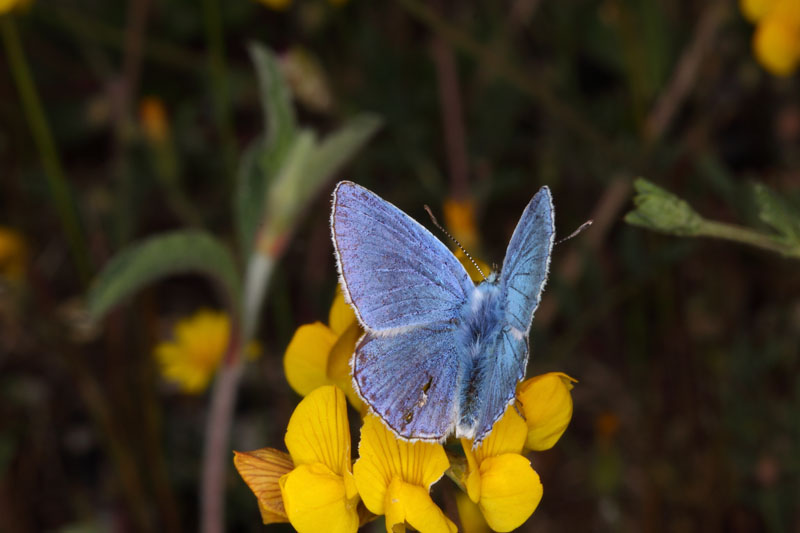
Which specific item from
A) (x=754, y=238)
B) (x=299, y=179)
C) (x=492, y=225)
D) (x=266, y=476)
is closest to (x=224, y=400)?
(x=299, y=179)

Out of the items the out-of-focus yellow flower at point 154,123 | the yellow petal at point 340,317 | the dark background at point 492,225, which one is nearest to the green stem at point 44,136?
the dark background at point 492,225

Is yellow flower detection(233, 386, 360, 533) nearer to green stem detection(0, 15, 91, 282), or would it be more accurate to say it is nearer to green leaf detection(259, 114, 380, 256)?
green leaf detection(259, 114, 380, 256)

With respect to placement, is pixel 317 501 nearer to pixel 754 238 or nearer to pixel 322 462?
pixel 322 462

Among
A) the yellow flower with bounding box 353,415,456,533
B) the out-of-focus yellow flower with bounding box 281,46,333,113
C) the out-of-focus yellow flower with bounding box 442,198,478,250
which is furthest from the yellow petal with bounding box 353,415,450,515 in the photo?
the out-of-focus yellow flower with bounding box 281,46,333,113

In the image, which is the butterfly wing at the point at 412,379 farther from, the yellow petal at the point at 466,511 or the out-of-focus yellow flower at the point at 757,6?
the out-of-focus yellow flower at the point at 757,6

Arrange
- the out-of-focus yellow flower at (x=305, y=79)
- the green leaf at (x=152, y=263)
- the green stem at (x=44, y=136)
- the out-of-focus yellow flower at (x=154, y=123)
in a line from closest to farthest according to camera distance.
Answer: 1. the green leaf at (x=152, y=263)
2. the green stem at (x=44, y=136)
3. the out-of-focus yellow flower at (x=305, y=79)
4. the out-of-focus yellow flower at (x=154, y=123)

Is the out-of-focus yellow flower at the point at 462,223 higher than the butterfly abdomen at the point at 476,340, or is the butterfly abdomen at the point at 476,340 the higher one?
the butterfly abdomen at the point at 476,340
